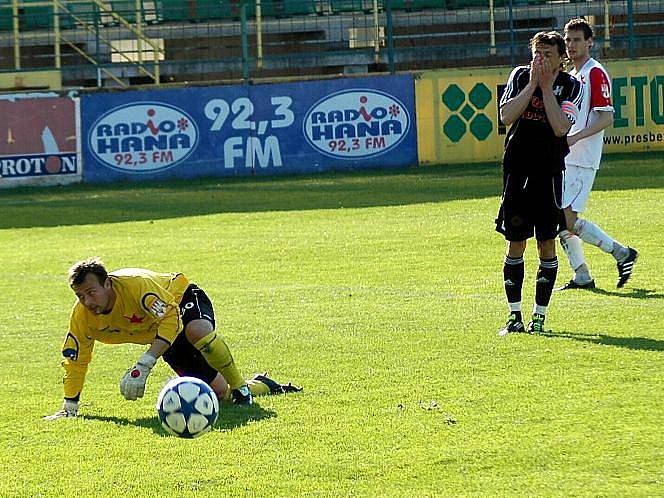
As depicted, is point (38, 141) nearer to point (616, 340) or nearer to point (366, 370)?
point (366, 370)

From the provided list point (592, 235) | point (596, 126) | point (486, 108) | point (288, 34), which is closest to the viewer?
point (596, 126)

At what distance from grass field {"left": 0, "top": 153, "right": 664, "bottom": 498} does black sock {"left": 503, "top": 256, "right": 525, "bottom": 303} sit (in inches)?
11.8

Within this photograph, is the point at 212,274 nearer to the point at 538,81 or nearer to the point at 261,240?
the point at 261,240

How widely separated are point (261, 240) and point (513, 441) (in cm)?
949

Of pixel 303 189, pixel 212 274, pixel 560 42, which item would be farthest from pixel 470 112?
pixel 560 42

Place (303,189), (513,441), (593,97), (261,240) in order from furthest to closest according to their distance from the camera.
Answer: (303,189) → (261,240) → (593,97) → (513,441)

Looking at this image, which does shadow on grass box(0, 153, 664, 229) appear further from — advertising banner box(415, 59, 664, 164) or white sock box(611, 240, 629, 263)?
white sock box(611, 240, 629, 263)

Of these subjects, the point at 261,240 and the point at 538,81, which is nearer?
the point at 538,81

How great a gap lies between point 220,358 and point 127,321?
60cm

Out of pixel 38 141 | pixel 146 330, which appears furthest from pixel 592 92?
pixel 38 141

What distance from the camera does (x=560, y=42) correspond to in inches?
328

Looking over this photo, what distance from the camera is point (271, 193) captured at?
2031 centimetres

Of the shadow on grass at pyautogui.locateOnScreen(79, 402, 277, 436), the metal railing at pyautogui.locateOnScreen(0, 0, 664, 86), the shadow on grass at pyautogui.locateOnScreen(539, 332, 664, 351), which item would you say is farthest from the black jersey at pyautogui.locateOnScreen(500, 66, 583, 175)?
the metal railing at pyautogui.locateOnScreen(0, 0, 664, 86)

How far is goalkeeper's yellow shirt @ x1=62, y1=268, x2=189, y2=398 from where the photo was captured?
6898 millimetres
